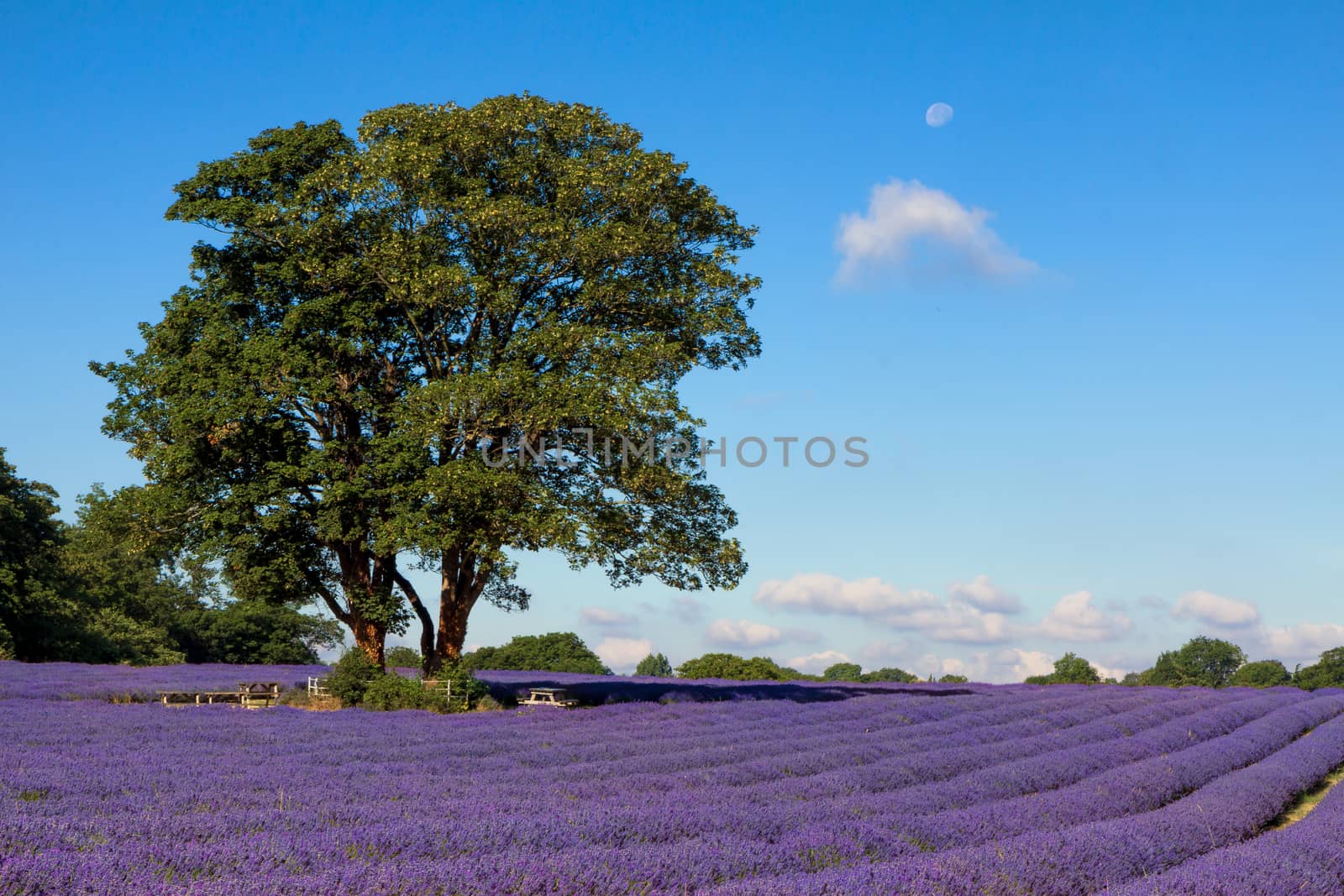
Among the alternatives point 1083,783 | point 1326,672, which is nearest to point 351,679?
point 1083,783

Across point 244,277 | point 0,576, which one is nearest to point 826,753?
point 244,277

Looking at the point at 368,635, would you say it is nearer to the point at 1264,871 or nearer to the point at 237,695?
the point at 237,695

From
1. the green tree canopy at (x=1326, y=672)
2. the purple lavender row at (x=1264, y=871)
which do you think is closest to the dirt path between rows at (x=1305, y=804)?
the purple lavender row at (x=1264, y=871)

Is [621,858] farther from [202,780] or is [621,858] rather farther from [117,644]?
[117,644]

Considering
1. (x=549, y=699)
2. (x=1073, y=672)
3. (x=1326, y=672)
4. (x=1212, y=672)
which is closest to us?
(x=549, y=699)

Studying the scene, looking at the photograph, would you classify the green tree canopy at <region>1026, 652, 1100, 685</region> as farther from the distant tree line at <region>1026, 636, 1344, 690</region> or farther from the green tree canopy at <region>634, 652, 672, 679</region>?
the green tree canopy at <region>634, 652, 672, 679</region>

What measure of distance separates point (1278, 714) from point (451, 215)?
77.3 feet

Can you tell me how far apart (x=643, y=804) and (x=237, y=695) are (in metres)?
17.6

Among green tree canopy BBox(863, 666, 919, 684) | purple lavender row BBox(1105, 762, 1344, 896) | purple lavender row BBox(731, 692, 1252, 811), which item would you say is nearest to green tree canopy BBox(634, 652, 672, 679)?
green tree canopy BBox(863, 666, 919, 684)

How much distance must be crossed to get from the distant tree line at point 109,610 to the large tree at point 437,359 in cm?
672

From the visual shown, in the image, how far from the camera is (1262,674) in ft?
238

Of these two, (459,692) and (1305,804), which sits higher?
(459,692)

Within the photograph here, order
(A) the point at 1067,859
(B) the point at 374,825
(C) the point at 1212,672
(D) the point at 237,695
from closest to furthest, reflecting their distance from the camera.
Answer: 1. (A) the point at 1067,859
2. (B) the point at 374,825
3. (D) the point at 237,695
4. (C) the point at 1212,672

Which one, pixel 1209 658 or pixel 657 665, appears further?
pixel 1209 658
